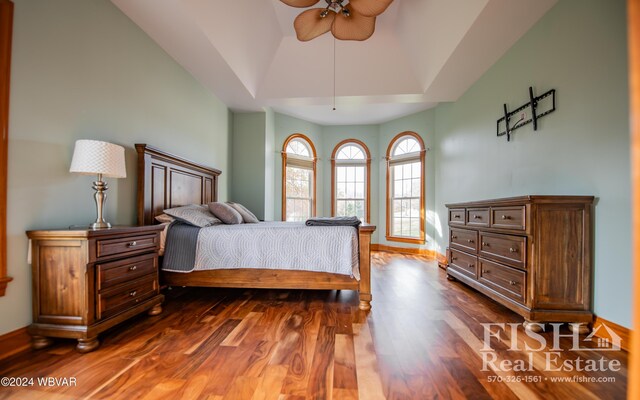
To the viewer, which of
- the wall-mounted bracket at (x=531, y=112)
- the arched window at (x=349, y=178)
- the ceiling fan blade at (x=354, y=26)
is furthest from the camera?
the arched window at (x=349, y=178)

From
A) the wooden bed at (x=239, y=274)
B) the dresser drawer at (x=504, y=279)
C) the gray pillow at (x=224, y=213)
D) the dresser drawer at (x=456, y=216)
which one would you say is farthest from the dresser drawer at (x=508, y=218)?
the gray pillow at (x=224, y=213)

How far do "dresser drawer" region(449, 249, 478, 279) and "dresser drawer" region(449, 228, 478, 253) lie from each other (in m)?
0.07

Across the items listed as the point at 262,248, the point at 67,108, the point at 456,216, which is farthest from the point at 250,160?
the point at 456,216

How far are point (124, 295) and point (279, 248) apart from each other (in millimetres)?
1163

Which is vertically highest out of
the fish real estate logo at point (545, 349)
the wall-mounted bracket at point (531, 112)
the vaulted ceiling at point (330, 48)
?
→ the vaulted ceiling at point (330, 48)

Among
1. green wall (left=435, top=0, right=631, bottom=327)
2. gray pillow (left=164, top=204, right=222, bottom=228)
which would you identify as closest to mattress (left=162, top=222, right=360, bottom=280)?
gray pillow (left=164, top=204, right=222, bottom=228)

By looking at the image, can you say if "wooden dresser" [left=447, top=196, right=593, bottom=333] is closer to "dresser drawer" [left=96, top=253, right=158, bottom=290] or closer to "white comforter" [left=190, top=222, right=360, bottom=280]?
"white comforter" [left=190, top=222, right=360, bottom=280]

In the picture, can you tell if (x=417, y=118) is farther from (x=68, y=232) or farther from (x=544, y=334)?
(x=68, y=232)

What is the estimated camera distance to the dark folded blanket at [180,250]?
249cm

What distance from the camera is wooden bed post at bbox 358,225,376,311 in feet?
8.01

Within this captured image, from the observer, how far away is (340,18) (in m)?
2.72

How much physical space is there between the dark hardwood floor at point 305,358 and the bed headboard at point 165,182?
1.00 metres

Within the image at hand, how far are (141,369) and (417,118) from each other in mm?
5490

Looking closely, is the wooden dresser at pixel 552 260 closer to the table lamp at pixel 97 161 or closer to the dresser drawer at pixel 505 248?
the dresser drawer at pixel 505 248
